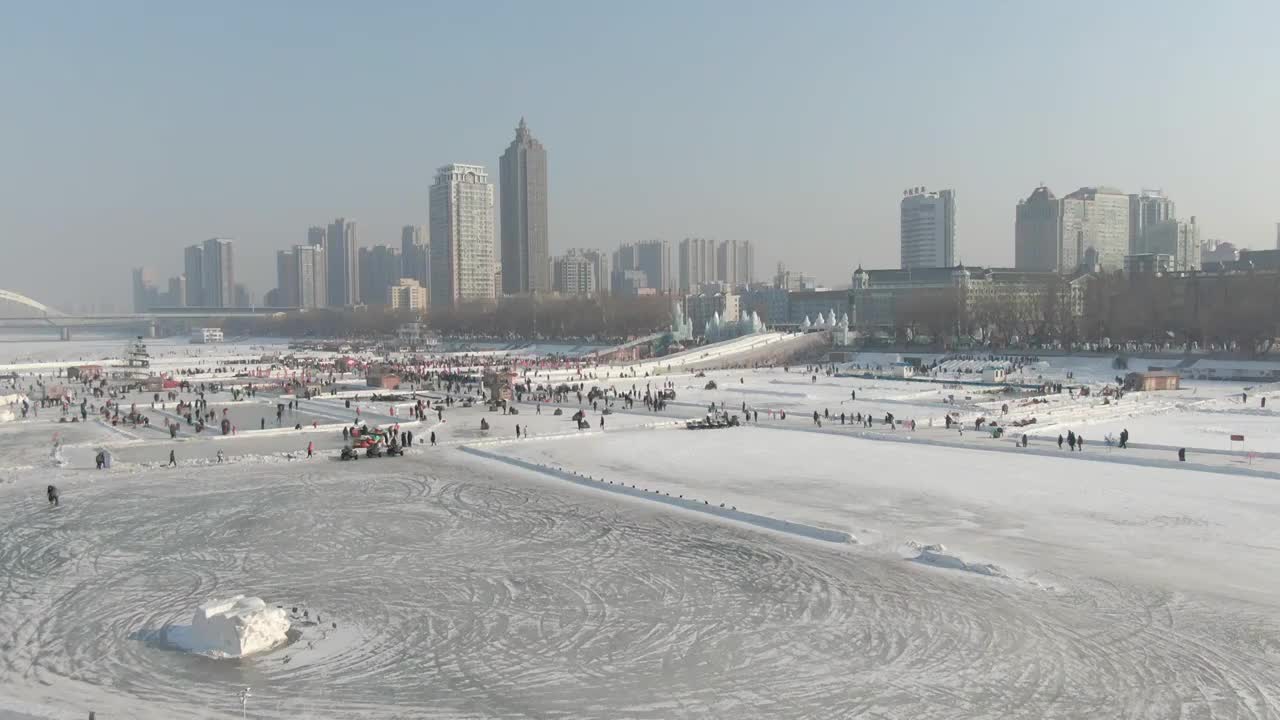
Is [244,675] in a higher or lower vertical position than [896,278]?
lower

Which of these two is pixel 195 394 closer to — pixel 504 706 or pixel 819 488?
pixel 819 488

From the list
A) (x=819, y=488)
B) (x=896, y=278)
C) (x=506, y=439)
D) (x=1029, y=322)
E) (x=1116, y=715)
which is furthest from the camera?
(x=896, y=278)

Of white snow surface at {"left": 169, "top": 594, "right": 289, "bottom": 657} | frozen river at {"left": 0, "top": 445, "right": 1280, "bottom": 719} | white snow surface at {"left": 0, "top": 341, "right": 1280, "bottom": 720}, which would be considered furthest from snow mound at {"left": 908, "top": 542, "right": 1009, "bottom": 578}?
white snow surface at {"left": 169, "top": 594, "right": 289, "bottom": 657}

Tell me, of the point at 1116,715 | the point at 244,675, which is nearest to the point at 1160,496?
the point at 1116,715

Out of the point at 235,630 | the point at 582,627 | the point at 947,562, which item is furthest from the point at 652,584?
the point at 235,630

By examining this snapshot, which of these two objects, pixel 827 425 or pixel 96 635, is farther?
pixel 827 425

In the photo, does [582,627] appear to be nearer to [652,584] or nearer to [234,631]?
[652,584]

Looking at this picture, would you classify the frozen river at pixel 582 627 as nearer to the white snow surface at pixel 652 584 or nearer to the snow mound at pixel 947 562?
the white snow surface at pixel 652 584
